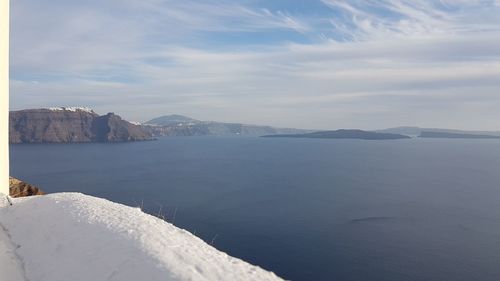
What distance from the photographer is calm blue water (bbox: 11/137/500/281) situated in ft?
139

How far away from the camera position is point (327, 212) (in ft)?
205

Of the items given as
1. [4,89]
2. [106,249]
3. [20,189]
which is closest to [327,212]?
[20,189]

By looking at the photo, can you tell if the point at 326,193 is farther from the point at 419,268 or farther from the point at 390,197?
the point at 419,268

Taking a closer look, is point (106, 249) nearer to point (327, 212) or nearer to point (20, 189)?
point (20, 189)

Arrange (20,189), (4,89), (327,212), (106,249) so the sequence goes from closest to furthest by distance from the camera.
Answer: (106,249), (4,89), (20,189), (327,212)

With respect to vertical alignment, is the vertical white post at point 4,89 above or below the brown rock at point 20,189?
above

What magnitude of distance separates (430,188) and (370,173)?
24.2m

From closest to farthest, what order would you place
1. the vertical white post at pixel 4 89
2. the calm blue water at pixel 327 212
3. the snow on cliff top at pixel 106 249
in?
the snow on cliff top at pixel 106 249 → the vertical white post at pixel 4 89 → the calm blue water at pixel 327 212

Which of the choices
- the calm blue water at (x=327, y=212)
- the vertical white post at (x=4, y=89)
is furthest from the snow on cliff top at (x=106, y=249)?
the vertical white post at (x=4, y=89)

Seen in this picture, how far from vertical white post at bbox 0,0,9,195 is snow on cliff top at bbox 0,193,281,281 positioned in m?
4.63

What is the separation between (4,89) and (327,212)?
53971 mm

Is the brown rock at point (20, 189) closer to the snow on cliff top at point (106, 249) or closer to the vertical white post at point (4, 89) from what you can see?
the vertical white post at point (4, 89)

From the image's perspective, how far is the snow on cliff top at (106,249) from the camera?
277 inches

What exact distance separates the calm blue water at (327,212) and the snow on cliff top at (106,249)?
2617mm
